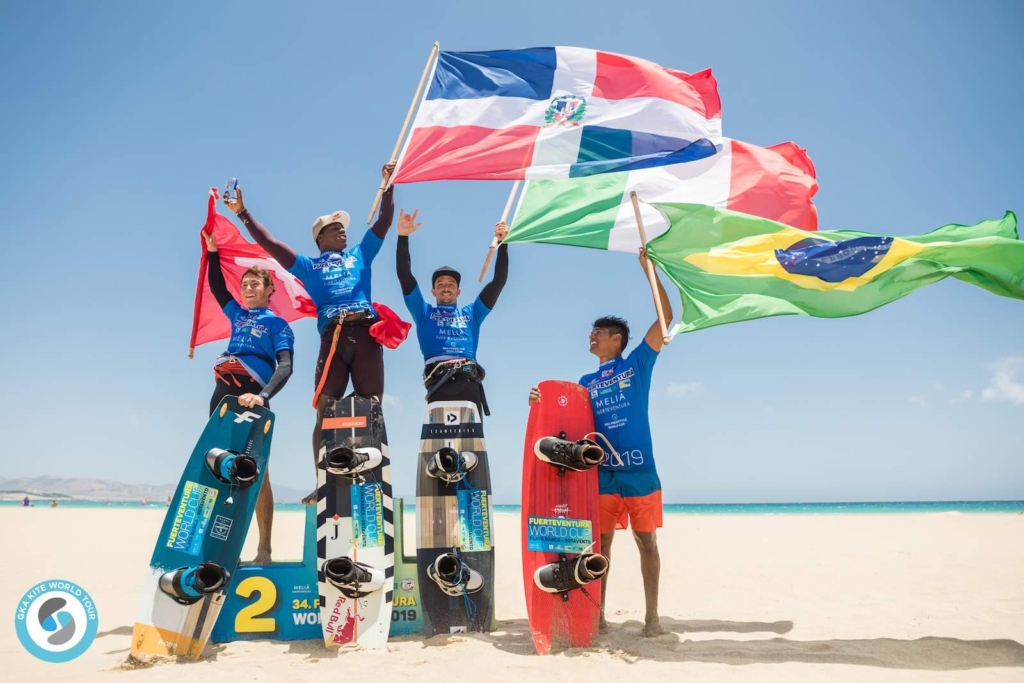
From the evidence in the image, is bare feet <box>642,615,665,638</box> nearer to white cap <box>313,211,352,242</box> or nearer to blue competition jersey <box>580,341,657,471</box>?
blue competition jersey <box>580,341,657,471</box>

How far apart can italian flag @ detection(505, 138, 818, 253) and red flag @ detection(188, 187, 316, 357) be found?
230 centimetres

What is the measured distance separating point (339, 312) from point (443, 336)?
2.64ft

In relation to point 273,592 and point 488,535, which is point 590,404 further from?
point 273,592

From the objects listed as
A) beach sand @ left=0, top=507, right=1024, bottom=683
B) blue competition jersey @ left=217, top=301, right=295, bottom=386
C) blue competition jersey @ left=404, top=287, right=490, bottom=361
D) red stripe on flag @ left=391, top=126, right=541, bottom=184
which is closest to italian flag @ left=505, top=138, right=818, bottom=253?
red stripe on flag @ left=391, top=126, right=541, bottom=184

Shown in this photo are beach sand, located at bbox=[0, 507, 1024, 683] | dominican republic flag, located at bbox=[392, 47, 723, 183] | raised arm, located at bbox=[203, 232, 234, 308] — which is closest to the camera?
beach sand, located at bbox=[0, 507, 1024, 683]

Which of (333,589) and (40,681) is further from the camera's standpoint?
(333,589)

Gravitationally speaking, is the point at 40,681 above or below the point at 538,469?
below

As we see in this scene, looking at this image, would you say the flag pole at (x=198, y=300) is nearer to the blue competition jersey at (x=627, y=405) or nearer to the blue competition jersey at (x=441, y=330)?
the blue competition jersey at (x=441, y=330)

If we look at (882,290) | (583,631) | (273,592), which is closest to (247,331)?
(273,592)

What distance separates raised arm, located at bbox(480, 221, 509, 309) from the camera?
5.36 m

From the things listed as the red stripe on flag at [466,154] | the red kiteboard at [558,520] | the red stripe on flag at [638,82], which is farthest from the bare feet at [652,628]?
the red stripe on flag at [638,82]

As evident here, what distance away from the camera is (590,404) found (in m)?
4.85

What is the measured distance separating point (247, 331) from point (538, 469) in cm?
234

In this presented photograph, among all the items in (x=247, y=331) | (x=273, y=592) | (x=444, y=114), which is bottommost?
(x=273, y=592)
